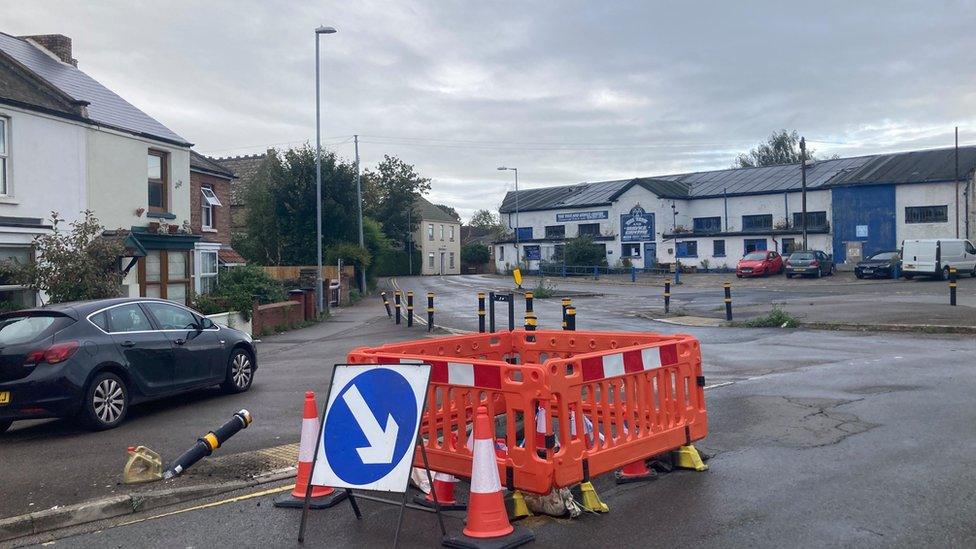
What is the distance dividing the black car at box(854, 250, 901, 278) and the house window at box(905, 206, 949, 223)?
9.32 metres

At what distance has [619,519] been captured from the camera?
18.7 feet

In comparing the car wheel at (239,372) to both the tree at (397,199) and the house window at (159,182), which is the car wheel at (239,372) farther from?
the tree at (397,199)

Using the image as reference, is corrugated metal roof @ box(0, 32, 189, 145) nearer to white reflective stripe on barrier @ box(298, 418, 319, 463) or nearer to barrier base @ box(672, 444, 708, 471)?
white reflective stripe on barrier @ box(298, 418, 319, 463)

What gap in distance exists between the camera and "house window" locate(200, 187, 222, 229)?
30250 mm

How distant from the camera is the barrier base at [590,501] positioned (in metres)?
5.84

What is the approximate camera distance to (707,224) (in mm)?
62062

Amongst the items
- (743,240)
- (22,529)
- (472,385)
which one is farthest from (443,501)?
(743,240)

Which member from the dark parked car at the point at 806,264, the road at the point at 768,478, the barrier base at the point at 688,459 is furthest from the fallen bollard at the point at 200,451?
the dark parked car at the point at 806,264

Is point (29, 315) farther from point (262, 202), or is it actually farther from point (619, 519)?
point (262, 202)

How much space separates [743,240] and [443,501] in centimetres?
5480

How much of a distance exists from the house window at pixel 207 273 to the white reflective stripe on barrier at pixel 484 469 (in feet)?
71.4

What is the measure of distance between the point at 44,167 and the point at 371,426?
53.7 feet

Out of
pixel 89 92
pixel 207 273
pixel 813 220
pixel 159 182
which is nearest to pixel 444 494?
pixel 159 182

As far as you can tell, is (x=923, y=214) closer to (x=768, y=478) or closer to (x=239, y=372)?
(x=239, y=372)
